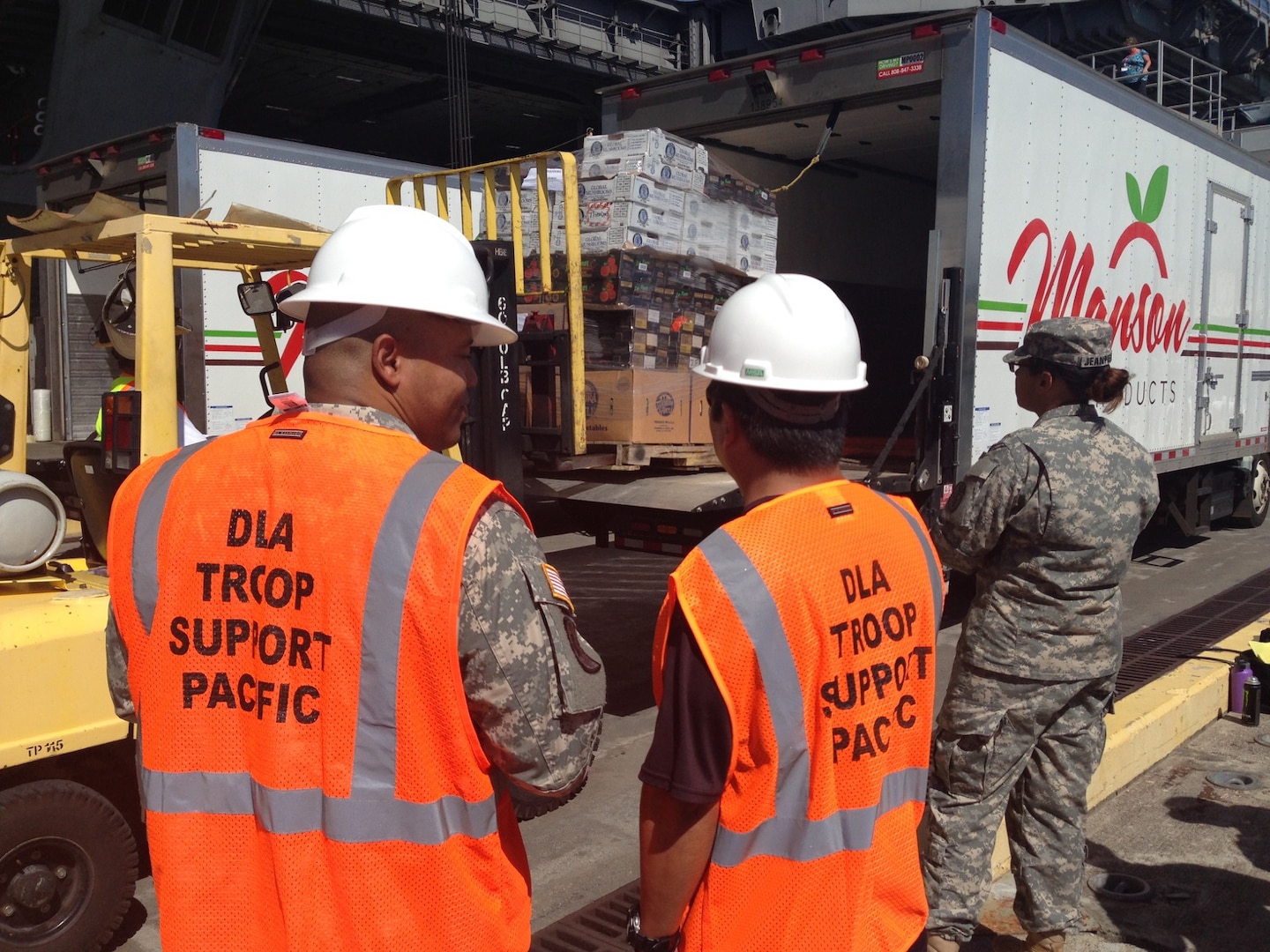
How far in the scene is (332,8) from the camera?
23812mm

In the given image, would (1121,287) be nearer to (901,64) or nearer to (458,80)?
(901,64)

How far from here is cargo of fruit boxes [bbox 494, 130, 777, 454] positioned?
217 inches

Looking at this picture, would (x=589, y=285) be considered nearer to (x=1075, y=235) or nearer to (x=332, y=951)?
(x=1075, y=235)

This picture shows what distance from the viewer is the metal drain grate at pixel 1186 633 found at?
245 inches

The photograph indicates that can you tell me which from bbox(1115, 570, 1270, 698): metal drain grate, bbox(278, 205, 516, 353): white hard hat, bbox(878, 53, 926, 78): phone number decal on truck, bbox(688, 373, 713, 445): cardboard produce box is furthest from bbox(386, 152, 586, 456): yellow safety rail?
bbox(278, 205, 516, 353): white hard hat

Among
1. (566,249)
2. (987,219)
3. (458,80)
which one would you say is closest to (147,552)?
(566,249)

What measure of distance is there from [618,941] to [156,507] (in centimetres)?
239

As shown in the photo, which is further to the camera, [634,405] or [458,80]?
[458,80]

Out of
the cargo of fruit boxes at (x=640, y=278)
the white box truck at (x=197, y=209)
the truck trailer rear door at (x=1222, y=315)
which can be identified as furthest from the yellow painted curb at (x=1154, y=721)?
the white box truck at (x=197, y=209)

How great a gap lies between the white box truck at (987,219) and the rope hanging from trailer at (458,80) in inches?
545

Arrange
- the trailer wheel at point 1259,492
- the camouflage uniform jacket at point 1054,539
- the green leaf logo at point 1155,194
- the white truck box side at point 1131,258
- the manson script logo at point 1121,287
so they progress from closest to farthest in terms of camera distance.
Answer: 1. the camouflage uniform jacket at point 1054,539
2. the white truck box side at point 1131,258
3. the manson script logo at point 1121,287
4. the green leaf logo at point 1155,194
5. the trailer wheel at point 1259,492

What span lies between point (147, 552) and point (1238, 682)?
558cm

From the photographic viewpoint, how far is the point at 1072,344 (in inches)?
127

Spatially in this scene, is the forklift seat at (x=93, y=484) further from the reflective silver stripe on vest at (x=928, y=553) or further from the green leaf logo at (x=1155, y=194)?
the green leaf logo at (x=1155, y=194)
